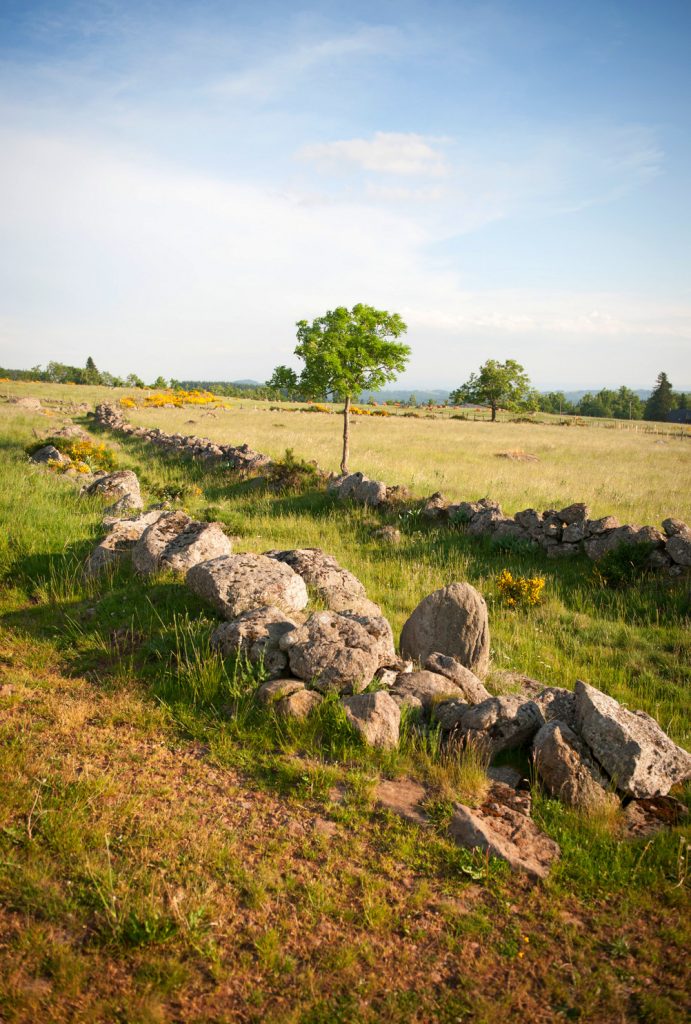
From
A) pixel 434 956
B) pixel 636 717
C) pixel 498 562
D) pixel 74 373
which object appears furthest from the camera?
pixel 74 373

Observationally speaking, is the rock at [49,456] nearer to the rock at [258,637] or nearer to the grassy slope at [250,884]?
the grassy slope at [250,884]

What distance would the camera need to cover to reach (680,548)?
31.6 ft

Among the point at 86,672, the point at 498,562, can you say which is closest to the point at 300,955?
the point at 86,672

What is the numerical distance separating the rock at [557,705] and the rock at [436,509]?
8.19 metres

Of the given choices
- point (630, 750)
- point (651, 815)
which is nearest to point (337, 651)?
point (630, 750)

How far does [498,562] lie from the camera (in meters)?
11.3

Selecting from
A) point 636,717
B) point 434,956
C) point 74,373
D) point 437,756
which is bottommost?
point 434,956

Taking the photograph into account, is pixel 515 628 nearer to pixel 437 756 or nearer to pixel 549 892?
pixel 437 756

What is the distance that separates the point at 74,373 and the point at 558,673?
153 m

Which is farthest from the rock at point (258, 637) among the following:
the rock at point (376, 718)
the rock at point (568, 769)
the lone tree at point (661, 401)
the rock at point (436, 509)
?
the lone tree at point (661, 401)

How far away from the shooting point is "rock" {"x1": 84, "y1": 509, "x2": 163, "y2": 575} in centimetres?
851

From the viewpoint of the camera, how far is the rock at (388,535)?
1241 cm

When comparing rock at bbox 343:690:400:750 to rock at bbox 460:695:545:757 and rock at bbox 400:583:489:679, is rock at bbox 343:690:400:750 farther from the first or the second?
rock at bbox 400:583:489:679

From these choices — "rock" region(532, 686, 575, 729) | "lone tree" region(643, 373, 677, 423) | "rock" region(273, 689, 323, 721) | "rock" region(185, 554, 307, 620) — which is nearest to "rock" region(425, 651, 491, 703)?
"rock" region(532, 686, 575, 729)
